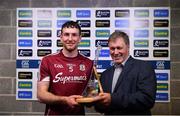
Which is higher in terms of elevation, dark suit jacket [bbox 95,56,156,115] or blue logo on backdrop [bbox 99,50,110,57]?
blue logo on backdrop [bbox 99,50,110,57]

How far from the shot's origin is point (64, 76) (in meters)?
2.06

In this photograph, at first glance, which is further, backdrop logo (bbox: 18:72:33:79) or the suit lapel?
backdrop logo (bbox: 18:72:33:79)

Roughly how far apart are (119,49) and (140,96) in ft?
1.09

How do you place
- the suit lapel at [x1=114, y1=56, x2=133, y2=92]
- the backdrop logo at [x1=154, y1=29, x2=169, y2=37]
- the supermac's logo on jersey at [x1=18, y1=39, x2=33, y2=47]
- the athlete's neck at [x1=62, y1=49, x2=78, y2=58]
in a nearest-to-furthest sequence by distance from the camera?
the suit lapel at [x1=114, y1=56, x2=133, y2=92], the athlete's neck at [x1=62, y1=49, x2=78, y2=58], the backdrop logo at [x1=154, y1=29, x2=169, y2=37], the supermac's logo on jersey at [x1=18, y1=39, x2=33, y2=47]

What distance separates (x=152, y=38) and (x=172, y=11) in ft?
1.16

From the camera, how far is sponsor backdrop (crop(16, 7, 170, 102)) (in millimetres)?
3170

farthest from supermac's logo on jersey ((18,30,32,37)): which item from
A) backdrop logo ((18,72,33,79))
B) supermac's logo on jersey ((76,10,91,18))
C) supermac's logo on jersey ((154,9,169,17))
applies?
supermac's logo on jersey ((154,9,169,17))

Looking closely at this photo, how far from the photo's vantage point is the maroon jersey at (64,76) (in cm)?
204

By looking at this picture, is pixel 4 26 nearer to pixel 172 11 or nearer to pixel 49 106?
pixel 49 106

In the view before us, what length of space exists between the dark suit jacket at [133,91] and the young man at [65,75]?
0.76ft

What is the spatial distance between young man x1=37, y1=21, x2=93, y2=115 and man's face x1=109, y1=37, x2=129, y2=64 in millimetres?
293

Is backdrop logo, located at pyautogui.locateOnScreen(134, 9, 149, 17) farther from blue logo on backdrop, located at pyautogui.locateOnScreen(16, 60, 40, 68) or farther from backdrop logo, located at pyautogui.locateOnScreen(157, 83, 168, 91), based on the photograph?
blue logo on backdrop, located at pyautogui.locateOnScreen(16, 60, 40, 68)

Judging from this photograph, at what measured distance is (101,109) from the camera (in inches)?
74.7

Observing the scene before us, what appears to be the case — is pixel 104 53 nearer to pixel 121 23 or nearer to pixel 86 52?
pixel 86 52
